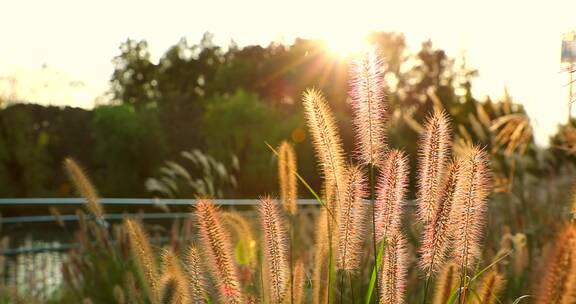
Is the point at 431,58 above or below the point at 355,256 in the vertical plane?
above

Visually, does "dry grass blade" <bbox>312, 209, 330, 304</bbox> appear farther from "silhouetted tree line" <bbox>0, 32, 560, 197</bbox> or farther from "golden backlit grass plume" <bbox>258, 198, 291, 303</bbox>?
"silhouetted tree line" <bbox>0, 32, 560, 197</bbox>

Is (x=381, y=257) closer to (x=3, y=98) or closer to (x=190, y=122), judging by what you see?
(x=3, y=98)

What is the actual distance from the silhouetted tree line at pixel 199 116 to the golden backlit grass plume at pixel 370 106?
13550mm

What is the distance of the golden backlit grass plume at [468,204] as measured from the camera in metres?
1.46

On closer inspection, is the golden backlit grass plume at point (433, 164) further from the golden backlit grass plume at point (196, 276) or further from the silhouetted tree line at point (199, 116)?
the silhouetted tree line at point (199, 116)

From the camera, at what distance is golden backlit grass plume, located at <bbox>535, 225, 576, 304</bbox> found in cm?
132

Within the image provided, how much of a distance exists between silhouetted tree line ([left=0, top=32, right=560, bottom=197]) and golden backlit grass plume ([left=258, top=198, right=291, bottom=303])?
13.6 metres

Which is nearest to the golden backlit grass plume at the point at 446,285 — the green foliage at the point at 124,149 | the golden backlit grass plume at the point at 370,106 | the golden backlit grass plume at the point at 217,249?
the golden backlit grass plume at the point at 370,106

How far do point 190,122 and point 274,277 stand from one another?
121ft

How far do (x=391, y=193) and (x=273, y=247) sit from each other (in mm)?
238

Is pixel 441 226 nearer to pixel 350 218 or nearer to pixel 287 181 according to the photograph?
pixel 350 218

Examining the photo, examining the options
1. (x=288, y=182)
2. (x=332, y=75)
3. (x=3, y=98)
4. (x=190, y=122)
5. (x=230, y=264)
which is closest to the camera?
(x=230, y=264)

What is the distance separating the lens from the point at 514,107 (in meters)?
5.55

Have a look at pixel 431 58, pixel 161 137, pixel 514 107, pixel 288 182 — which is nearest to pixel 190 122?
pixel 161 137
